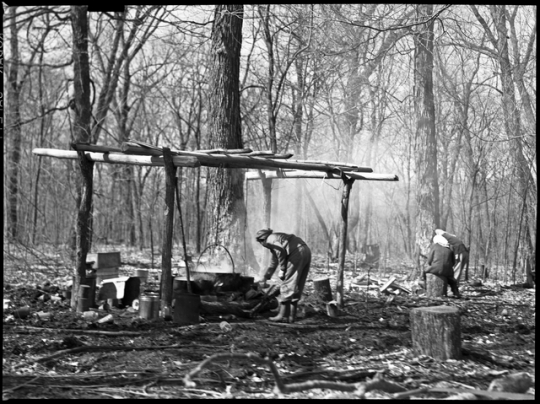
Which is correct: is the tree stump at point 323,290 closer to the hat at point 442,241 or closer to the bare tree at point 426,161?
the hat at point 442,241

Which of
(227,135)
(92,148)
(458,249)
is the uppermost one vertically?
(227,135)

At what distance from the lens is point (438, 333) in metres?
7.65

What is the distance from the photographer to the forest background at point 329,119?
17484 mm

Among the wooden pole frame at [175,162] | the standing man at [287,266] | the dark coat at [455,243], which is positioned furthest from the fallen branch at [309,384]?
the dark coat at [455,243]

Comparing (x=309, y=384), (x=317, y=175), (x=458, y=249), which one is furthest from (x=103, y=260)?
(x=458, y=249)

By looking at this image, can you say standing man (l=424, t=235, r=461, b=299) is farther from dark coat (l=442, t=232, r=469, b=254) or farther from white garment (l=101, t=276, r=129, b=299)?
white garment (l=101, t=276, r=129, b=299)

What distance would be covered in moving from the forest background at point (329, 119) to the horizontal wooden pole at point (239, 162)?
3.06 m

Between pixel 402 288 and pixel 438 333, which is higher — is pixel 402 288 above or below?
below

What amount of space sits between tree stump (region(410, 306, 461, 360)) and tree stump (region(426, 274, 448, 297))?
643cm

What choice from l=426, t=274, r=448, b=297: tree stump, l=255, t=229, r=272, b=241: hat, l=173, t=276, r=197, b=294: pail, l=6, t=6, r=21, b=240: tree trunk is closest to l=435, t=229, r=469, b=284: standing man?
l=426, t=274, r=448, b=297: tree stump

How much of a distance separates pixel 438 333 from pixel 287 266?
3350 millimetres

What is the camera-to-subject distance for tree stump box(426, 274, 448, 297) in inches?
555

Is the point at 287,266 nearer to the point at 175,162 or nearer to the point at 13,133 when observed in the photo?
the point at 175,162

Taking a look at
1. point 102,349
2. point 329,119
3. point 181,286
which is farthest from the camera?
point 329,119
